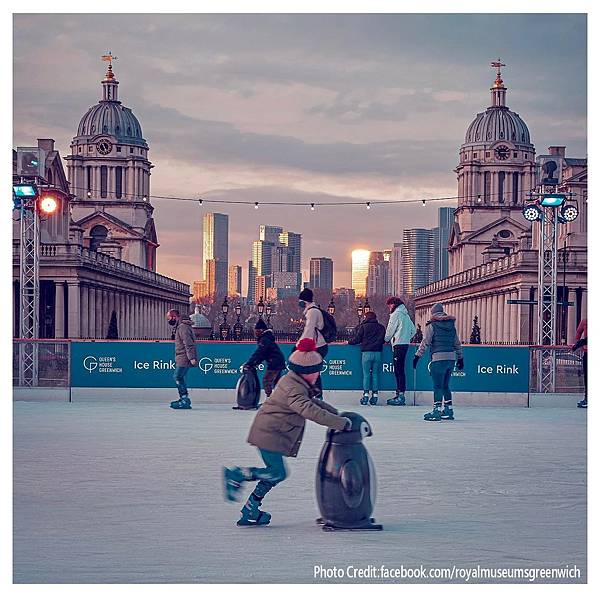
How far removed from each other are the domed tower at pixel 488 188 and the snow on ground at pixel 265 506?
100 metres

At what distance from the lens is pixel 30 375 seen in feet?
80.6

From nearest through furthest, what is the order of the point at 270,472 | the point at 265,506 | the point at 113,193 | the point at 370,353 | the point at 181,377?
the point at 270,472, the point at 265,506, the point at 181,377, the point at 370,353, the point at 113,193

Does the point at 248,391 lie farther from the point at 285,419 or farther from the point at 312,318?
the point at 285,419

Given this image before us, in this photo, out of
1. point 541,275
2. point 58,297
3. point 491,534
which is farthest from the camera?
point 58,297

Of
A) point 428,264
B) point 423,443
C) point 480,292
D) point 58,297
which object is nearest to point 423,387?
point 423,443

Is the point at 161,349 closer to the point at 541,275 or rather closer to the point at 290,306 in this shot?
the point at 541,275

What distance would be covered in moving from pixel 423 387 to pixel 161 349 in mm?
5570

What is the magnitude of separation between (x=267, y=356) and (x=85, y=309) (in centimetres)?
2758

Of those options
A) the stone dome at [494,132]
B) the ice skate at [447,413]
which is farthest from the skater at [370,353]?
the stone dome at [494,132]

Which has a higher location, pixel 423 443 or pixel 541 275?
pixel 541 275

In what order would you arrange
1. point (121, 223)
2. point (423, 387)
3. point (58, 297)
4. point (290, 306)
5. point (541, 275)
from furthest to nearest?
point (290, 306), point (121, 223), point (58, 297), point (541, 275), point (423, 387)

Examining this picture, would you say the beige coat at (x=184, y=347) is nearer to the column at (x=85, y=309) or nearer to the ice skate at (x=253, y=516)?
the ice skate at (x=253, y=516)

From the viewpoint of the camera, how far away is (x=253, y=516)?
9.60 meters

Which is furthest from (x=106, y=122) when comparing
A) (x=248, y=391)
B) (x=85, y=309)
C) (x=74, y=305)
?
(x=248, y=391)
